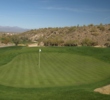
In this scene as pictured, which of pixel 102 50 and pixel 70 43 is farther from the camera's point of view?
pixel 70 43

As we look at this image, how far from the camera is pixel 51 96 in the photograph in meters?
15.4

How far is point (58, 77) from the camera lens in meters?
24.0

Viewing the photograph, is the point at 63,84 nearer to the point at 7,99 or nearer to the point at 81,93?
the point at 81,93

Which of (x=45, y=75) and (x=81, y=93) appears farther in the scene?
(x=45, y=75)

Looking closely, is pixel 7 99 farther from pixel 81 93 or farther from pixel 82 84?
pixel 82 84

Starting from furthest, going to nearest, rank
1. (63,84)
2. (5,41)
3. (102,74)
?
(5,41), (102,74), (63,84)

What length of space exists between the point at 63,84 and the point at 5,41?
10812 cm

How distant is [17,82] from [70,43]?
225 ft

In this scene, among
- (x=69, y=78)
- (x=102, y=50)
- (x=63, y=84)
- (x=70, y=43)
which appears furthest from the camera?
(x=70, y=43)

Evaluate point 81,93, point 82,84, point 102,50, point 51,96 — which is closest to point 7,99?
point 51,96

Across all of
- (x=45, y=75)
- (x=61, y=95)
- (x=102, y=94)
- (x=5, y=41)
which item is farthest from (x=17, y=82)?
(x=5, y=41)

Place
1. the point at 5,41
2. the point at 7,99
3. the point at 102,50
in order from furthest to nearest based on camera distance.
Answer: the point at 5,41
the point at 102,50
the point at 7,99

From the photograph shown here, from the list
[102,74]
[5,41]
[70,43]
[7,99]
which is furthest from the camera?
[5,41]

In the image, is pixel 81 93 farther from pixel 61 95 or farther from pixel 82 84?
pixel 82 84
